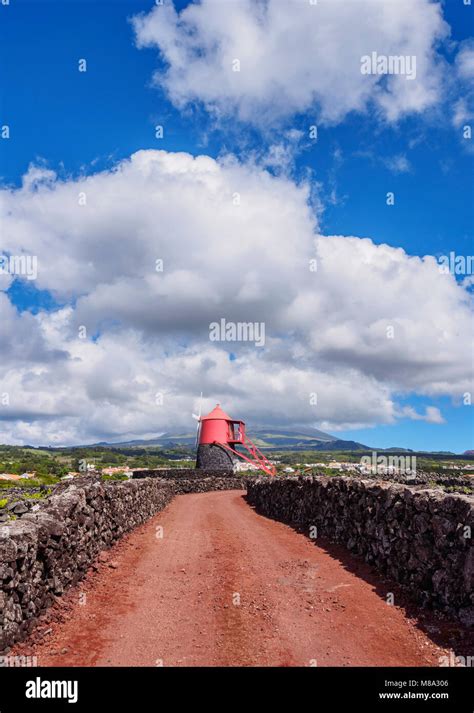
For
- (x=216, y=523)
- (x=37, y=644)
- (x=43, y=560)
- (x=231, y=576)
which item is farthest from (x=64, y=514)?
(x=216, y=523)

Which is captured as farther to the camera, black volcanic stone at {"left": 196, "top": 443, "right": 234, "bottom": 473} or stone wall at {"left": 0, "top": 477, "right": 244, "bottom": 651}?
black volcanic stone at {"left": 196, "top": 443, "right": 234, "bottom": 473}

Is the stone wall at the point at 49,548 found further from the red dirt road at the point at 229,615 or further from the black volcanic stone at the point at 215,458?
the black volcanic stone at the point at 215,458

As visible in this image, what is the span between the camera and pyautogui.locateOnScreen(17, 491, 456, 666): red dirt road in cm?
766

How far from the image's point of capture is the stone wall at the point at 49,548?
7.55m

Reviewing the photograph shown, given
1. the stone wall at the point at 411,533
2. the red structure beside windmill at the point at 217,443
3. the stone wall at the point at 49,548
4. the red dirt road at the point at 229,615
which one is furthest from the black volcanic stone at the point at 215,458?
the red dirt road at the point at 229,615

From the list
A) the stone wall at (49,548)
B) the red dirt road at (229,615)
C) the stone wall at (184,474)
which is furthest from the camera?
the stone wall at (184,474)

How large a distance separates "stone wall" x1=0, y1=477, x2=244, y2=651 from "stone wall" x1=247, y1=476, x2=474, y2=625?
24.3ft

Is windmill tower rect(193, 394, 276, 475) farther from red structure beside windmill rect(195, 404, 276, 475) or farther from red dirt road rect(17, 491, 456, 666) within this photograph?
red dirt road rect(17, 491, 456, 666)

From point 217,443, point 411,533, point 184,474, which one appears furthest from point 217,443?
point 411,533

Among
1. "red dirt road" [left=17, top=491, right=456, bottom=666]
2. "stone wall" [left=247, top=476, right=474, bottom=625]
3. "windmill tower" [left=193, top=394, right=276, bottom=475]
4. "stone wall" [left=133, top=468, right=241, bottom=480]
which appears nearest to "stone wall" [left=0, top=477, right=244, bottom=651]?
"red dirt road" [left=17, top=491, right=456, bottom=666]

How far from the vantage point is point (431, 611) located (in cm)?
923

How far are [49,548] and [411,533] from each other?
25.3 feet

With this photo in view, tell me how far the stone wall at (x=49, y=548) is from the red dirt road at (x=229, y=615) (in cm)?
41

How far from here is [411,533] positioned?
10.6m
